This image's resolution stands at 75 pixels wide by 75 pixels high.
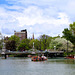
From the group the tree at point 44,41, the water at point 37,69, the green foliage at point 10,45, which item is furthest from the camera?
the green foliage at point 10,45

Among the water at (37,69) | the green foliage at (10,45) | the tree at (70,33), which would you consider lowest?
the water at (37,69)

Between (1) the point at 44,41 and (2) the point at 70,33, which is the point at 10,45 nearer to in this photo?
(1) the point at 44,41

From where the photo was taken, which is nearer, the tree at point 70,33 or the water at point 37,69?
the water at point 37,69

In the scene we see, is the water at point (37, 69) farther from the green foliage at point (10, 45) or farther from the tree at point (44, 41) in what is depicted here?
the green foliage at point (10, 45)

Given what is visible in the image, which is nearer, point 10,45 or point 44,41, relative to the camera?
point 44,41

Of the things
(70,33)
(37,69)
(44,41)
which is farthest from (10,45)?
(37,69)

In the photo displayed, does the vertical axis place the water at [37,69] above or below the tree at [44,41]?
below

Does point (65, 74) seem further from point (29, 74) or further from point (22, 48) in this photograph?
point (22, 48)

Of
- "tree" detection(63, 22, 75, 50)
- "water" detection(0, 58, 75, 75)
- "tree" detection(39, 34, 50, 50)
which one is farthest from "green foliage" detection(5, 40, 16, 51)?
"water" detection(0, 58, 75, 75)

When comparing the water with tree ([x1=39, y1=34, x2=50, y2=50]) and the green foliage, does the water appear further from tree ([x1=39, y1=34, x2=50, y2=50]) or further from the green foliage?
the green foliage

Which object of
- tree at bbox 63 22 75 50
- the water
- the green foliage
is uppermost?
tree at bbox 63 22 75 50

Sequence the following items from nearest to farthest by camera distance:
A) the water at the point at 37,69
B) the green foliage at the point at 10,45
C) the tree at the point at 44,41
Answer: the water at the point at 37,69
the tree at the point at 44,41
the green foliage at the point at 10,45

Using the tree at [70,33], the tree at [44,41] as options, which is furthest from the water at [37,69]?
the tree at [44,41]

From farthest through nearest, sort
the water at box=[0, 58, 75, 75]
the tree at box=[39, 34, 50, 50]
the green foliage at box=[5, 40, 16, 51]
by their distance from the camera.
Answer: the green foliage at box=[5, 40, 16, 51]
the tree at box=[39, 34, 50, 50]
the water at box=[0, 58, 75, 75]
